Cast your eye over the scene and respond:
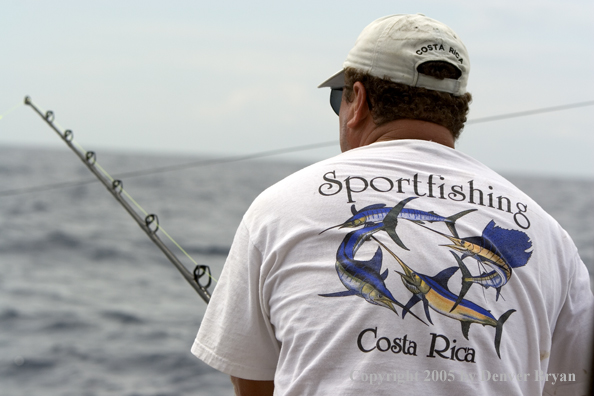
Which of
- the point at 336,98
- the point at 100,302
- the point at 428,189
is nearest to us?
the point at 428,189

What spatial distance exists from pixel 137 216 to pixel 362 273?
57.9 inches

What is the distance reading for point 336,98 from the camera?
1.54 m

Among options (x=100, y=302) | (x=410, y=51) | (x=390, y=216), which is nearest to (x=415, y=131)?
(x=410, y=51)

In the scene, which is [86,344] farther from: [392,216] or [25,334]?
[392,216]

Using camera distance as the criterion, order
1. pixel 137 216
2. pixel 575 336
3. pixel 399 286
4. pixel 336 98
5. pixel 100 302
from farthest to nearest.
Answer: pixel 100 302 → pixel 137 216 → pixel 336 98 → pixel 575 336 → pixel 399 286

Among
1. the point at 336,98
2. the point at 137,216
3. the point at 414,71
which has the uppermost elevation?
the point at 414,71

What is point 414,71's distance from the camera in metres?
1.25

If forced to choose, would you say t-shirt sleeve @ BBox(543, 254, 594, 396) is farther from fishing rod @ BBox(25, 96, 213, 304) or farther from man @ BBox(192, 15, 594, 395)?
fishing rod @ BBox(25, 96, 213, 304)

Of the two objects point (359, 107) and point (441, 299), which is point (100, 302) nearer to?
point (359, 107)

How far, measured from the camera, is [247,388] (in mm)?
1203

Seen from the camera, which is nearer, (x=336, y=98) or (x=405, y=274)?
(x=405, y=274)

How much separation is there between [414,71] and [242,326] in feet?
2.00

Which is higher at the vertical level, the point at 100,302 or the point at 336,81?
the point at 336,81

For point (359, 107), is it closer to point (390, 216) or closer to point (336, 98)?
point (336, 98)
